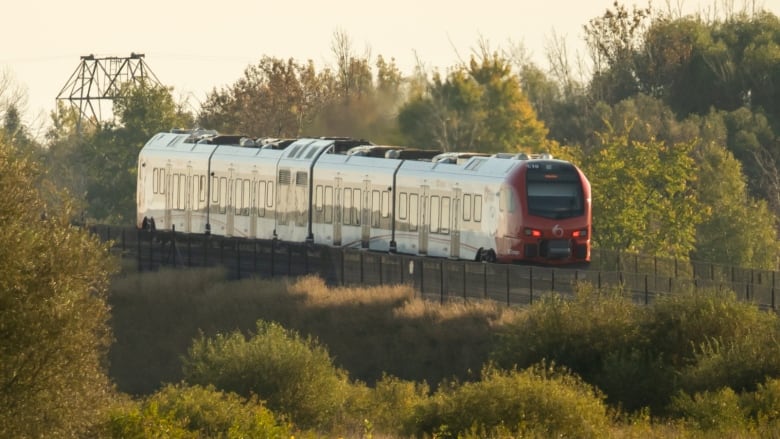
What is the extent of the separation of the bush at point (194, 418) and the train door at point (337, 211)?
2479 centimetres

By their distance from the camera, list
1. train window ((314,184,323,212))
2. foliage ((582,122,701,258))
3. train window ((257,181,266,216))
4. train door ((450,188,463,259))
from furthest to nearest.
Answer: foliage ((582,122,701,258)) → train window ((257,181,266,216)) → train window ((314,184,323,212)) → train door ((450,188,463,259))

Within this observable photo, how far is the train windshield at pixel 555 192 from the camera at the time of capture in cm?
5659

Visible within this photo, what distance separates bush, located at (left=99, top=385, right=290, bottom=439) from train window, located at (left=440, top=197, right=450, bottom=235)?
19588 millimetres

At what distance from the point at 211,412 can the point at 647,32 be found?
81447mm

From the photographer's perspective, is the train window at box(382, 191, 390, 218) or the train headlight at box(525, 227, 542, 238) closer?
the train headlight at box(525, 227, 542, 238)

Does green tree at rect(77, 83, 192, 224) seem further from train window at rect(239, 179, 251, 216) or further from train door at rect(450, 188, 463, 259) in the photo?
train door at rect(450, 188, 463, 259)

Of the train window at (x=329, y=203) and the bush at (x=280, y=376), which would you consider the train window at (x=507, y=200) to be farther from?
the bush at (x=280, y=376)

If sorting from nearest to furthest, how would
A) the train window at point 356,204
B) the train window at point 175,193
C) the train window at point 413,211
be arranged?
1. the train window at point 413,211
2. the train window at point 356,204
3. the train window at point 175,193

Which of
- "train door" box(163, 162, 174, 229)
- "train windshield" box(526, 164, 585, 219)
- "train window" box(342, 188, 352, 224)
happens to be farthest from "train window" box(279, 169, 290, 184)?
"train windshield" box(526, 164, 585, 219)

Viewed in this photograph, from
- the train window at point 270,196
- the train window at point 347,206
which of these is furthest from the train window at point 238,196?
the train window at point 347,206

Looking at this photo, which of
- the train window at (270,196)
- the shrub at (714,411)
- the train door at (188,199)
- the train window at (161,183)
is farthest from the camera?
the train window at (161,183)

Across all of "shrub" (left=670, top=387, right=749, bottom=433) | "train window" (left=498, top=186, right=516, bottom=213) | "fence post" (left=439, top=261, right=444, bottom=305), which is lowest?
"shrub" (left=670, top=387, right=749, bottom=433)

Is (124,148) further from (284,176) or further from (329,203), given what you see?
(329,203)

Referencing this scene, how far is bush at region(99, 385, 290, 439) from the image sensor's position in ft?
110
